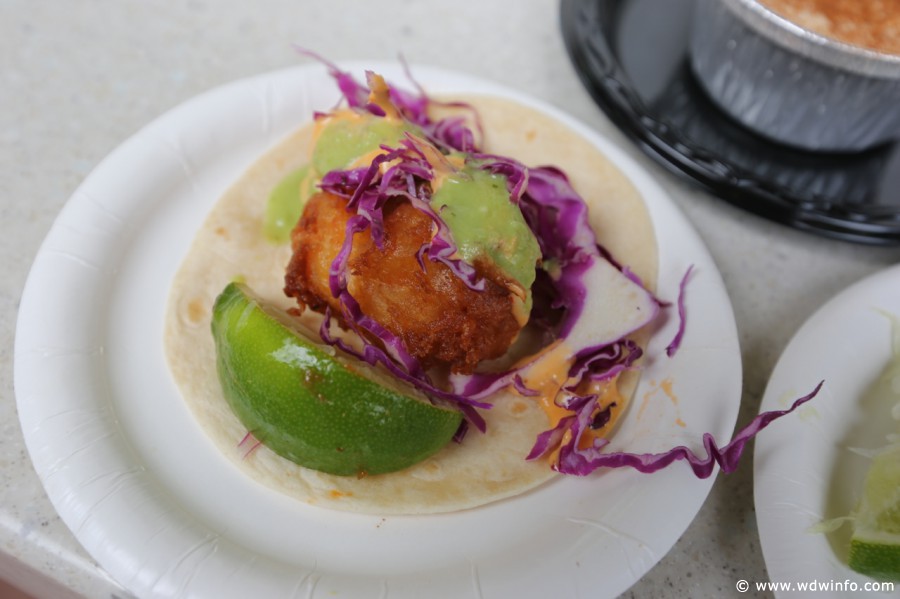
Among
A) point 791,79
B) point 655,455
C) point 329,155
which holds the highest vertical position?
point 791,79

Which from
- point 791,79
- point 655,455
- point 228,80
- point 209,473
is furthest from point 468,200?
point 228,80

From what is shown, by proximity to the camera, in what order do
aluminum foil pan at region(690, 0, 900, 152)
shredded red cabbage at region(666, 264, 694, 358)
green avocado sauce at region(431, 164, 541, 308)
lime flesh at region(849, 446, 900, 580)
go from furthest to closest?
aluminum foil pan at region(690, 0, 900, 152), shredded red cabbage at region(666, 264, 694, 358), green avocado sauce at region(431, 164, 541, 308), lime flesh at region(849, 446, 900, 580)

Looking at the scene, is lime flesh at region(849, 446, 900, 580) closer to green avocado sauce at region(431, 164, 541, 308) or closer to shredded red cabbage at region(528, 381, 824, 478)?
shredded red cabbage at region(528, 381, 824, 478)

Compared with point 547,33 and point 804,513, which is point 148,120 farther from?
point 804,513

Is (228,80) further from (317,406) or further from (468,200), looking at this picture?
(317,406)

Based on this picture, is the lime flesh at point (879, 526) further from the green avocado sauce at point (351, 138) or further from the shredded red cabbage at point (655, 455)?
the green avocado sauce at point (351, 138)

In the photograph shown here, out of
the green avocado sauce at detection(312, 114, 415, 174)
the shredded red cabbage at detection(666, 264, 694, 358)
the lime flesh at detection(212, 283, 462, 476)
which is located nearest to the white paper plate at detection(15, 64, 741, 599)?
the shredded red cabbage at detection(666, 264, 694, 358)
